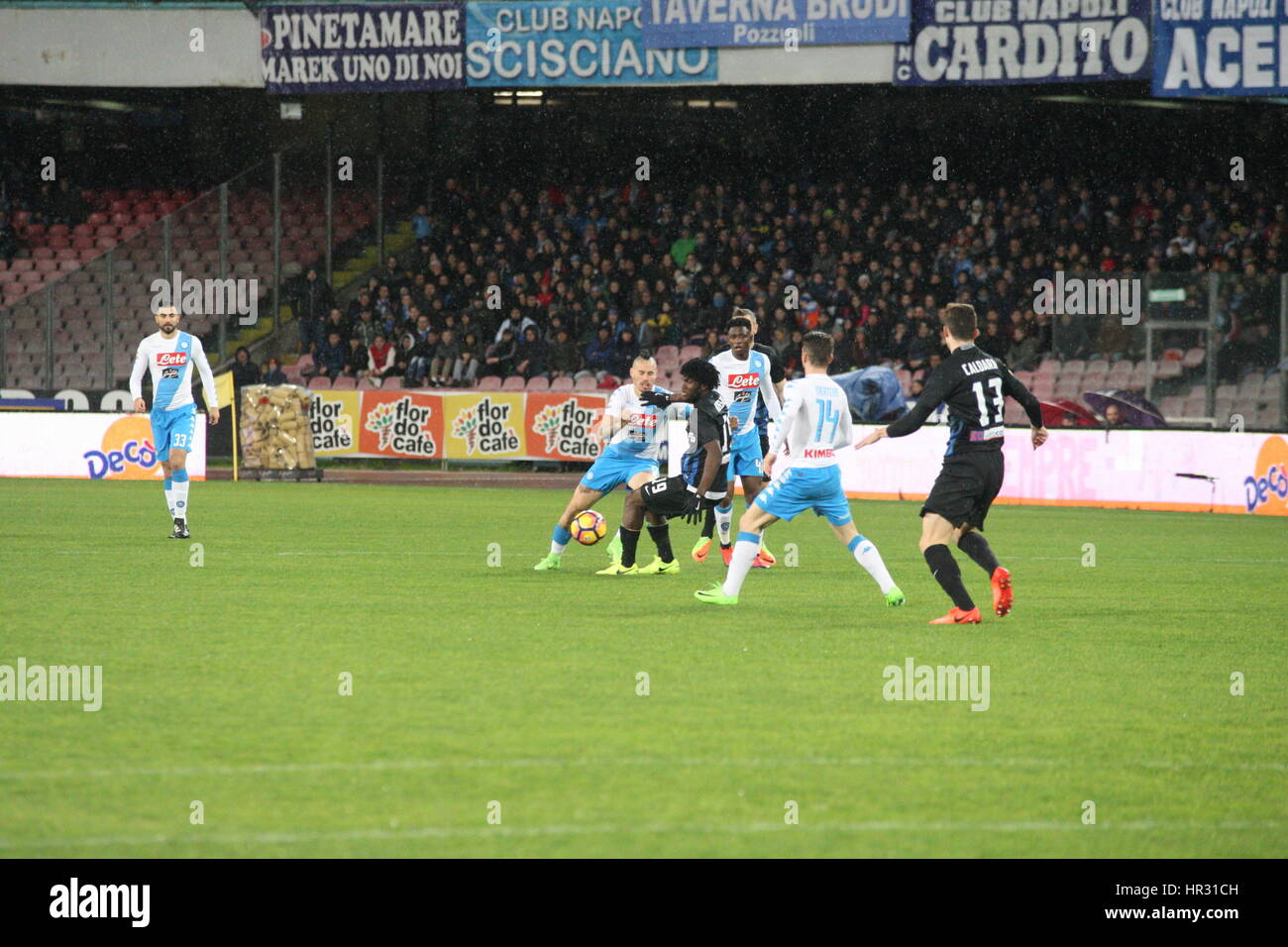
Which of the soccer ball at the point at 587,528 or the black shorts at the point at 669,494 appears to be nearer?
the black shorts at the point at 669,494

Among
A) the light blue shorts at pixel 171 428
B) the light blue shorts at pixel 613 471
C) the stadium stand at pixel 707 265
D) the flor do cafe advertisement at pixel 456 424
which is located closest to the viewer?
the light blue shorts at pixel 613 471

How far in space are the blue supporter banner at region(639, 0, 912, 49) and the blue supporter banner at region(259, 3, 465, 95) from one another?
3915 millimetres

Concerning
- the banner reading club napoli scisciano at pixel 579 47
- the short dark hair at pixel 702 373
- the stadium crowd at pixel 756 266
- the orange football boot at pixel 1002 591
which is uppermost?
the banner reading club napoli scisciano at pixel 579 47

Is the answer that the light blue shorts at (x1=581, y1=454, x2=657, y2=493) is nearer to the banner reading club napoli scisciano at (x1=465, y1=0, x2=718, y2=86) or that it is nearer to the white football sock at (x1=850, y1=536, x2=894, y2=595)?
the white football sock at (x1=850, y1=536, x2=894, y2=595)

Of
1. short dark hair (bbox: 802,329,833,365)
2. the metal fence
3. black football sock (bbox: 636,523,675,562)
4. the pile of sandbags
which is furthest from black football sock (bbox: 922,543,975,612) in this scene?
the pile of sandbags

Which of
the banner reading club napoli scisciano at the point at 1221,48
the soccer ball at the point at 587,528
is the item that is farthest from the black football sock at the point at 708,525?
the banner reading club napoli scisciano at the point at 1221,48

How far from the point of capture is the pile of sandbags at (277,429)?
28.3 metres

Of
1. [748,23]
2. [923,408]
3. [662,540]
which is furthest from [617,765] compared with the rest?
[748,23]

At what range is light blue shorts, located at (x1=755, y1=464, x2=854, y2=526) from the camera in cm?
1173

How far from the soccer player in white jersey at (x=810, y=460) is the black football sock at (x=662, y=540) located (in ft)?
7.73

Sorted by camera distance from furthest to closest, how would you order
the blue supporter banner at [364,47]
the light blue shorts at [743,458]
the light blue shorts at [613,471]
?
the blue supporter banner at [364,47]
the light blue shorts at [743,458]
the light blue shorts at [613,471]

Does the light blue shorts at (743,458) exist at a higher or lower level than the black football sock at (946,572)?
higher

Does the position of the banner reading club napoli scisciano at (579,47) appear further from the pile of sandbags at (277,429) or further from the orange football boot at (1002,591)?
the orange football boot at (1002,591)

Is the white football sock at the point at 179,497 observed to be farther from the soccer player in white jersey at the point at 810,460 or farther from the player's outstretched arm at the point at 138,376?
the soccer player in white jersey at the point at 810,460
